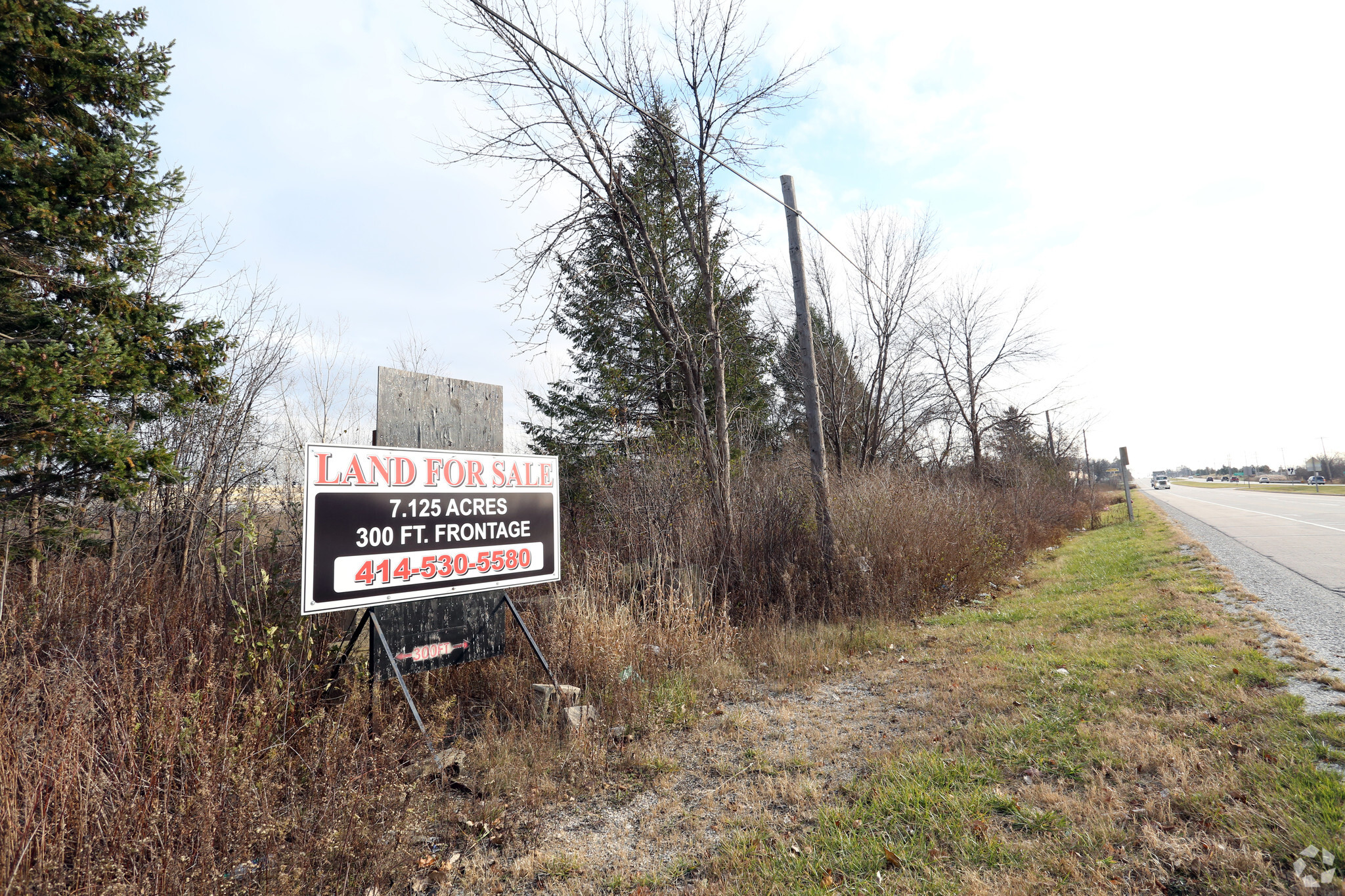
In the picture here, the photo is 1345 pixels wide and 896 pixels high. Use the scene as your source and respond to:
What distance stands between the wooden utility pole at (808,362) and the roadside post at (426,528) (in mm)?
4617

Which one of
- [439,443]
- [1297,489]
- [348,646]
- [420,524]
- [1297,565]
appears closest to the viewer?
[348,646]

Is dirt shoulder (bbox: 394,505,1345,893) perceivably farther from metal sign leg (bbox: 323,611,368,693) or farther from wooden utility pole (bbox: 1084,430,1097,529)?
wooden utility pole (bbox: 1084,430,1097,529)

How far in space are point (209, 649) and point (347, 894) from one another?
2.11 meters

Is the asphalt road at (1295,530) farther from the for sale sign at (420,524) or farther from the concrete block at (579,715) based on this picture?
the for sale sign at (420,524)

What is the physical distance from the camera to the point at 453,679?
16.4 ft

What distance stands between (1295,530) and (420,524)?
68.9ft

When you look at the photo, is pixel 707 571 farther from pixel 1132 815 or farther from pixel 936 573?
pixel 1132 815

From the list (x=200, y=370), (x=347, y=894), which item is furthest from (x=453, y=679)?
(x=200, y=370)

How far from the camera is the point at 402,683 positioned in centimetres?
390

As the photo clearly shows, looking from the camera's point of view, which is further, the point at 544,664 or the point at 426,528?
the point at 544,664

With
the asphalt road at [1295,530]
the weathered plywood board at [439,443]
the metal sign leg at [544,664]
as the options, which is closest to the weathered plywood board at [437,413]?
the weathered plywood board at [439,443]

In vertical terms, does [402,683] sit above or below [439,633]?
below

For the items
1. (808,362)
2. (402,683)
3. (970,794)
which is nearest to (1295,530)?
(808,362)

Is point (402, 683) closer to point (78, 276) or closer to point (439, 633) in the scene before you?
point (439, 633)
